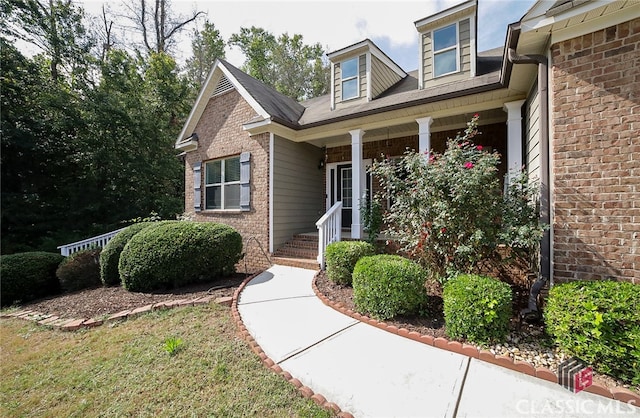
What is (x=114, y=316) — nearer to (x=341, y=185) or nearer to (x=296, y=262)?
(x=296, y=262)

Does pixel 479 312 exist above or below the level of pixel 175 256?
below

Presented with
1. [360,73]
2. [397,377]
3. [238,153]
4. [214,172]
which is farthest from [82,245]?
[397,377]

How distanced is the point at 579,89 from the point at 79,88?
1860 centimetres

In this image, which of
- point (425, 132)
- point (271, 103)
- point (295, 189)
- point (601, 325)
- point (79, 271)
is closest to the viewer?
point (601, 325)

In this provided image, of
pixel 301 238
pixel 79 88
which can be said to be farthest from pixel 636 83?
pixel 79 88

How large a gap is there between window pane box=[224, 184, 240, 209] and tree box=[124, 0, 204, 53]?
15.7 meters

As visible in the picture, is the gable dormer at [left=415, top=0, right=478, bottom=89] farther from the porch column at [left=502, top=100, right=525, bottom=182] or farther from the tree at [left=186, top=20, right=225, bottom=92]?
Answer: the tree at [left=186, top=20, right=225, bottom=92]

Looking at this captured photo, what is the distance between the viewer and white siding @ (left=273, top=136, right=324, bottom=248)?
7480 millimetres

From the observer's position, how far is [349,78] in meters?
7.64

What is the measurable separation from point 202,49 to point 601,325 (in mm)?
23918

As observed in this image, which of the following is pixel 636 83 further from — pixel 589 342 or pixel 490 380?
pixel 490 380

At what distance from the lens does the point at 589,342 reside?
2426 mm

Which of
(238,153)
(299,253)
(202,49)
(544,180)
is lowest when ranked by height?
(299,253)

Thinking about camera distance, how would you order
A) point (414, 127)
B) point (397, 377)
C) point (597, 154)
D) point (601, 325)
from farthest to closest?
point (414, 127) → point (597, 154) → point (397, 377) → point (601, 325)
